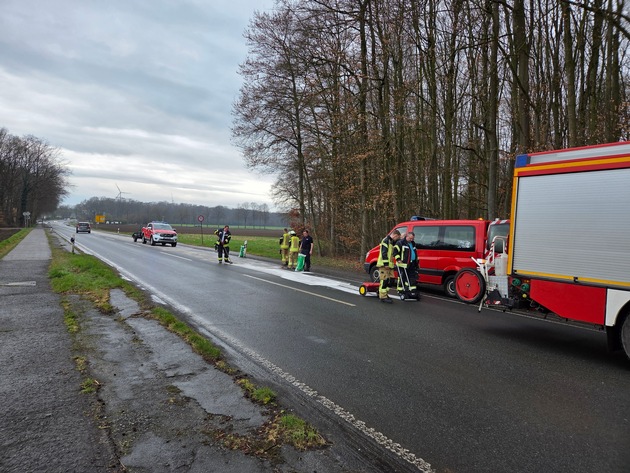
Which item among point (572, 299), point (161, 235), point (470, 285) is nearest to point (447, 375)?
point (572, 299)

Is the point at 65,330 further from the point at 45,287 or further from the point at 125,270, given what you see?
the point at 125,270

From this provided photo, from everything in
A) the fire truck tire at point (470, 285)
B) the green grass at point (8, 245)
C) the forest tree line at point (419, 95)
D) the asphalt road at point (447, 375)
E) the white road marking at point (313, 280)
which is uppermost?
the forest tree line at point (419, 95)

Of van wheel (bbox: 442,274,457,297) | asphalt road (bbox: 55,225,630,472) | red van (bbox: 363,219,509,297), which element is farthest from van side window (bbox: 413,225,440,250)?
asphalt road (bbox: 55,225,630,472)

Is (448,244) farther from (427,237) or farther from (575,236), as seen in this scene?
(575,236)

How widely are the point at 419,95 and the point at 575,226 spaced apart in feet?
40.7

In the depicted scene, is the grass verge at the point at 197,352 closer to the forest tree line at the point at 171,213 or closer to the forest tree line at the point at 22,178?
the forest tree line at the point at 22,178

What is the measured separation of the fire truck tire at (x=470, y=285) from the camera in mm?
8094

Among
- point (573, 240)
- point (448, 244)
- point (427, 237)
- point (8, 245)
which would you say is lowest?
point (8, 245)

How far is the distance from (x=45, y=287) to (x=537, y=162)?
11490 millimetres

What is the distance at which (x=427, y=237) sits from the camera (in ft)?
38.4

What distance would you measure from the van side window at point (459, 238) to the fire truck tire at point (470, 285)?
2223mm

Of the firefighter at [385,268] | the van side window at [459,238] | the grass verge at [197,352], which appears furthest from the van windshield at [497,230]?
the grass verge at [197,352]

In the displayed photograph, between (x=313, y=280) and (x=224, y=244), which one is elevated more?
(x=224, y=244)

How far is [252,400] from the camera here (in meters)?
4.17
